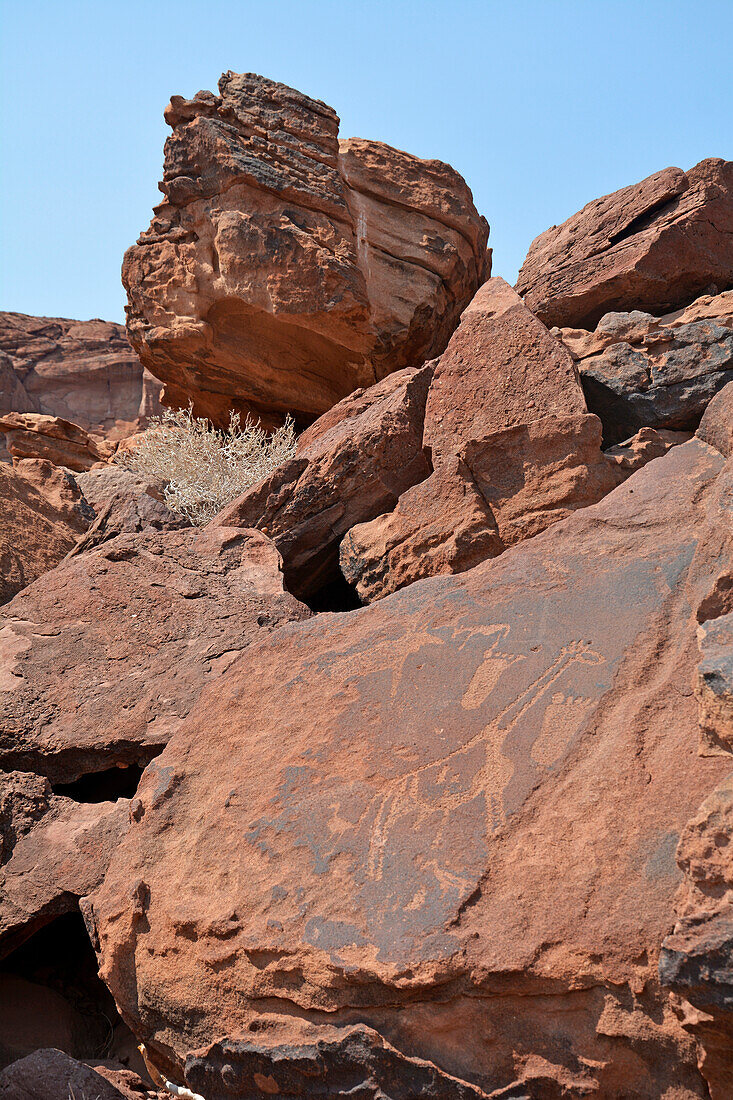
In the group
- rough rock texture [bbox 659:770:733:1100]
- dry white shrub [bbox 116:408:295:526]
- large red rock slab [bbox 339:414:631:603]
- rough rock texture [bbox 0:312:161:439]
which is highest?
rough rock texture [bbox 0:312:161:439]

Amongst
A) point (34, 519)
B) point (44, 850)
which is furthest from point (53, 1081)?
point (34, 519)

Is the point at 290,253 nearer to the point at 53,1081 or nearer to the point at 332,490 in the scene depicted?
the point at 332,490

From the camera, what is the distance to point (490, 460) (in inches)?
146

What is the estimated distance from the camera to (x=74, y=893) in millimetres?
2637

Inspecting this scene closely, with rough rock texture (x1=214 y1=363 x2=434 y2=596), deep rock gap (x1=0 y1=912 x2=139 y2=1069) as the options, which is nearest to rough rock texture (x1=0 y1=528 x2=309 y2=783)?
rough rock texture (x1=214 y1=363 x2=434 y2=596)

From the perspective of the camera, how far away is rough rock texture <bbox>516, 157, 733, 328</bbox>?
15.3 ft

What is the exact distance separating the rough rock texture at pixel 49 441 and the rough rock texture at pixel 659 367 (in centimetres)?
571

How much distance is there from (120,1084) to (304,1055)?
33.0 inches

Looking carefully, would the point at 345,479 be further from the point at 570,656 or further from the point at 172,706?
the point at 570,656

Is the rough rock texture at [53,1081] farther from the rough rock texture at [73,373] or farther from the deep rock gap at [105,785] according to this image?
the rough rock texture at [73,373]

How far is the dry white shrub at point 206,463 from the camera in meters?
6.06

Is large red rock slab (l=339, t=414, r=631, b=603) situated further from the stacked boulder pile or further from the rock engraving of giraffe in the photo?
the rock engraving of giraffe

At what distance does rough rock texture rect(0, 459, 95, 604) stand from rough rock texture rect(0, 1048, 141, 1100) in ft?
7.56

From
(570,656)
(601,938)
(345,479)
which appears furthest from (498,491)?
(601,938)
